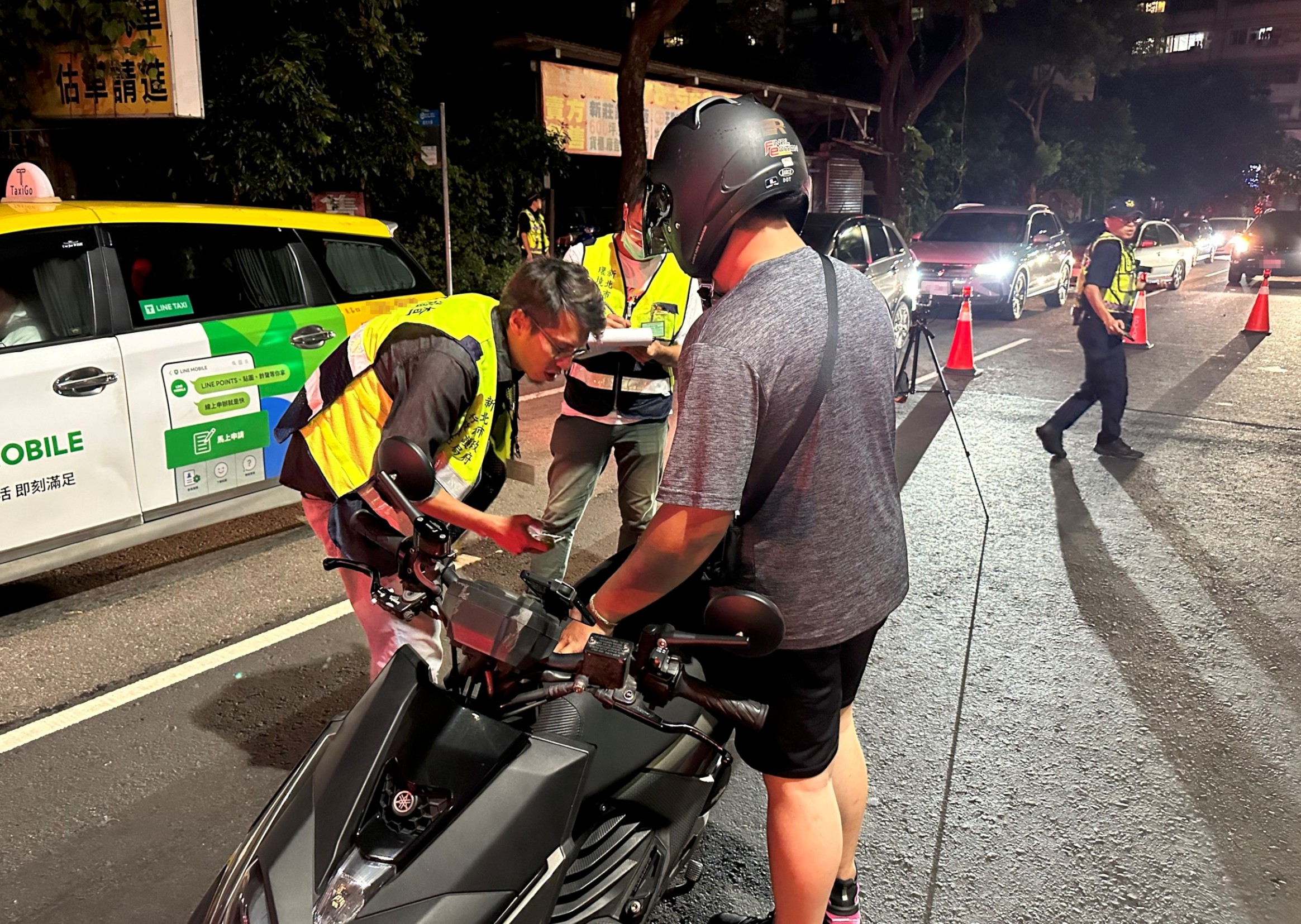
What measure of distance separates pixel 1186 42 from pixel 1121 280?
9571 centimetres

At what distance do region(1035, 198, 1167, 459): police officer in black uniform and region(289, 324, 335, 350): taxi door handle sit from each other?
5059 millimetres

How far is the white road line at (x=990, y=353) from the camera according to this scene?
10820 mm

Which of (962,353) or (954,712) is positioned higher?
(962,353)

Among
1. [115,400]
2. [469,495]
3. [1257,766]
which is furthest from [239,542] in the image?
[1257,766]

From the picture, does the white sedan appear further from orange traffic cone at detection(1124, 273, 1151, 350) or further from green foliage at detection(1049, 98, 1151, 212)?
green foliage at detection(1049, 98, 1151, 212)

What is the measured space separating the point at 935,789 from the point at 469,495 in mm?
1799

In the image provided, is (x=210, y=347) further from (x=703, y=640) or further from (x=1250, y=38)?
(x=1250, y=38)

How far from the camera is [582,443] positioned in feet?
14.0

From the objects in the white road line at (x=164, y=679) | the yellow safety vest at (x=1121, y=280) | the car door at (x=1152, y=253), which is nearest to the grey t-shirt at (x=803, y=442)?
the white road line at (x=164, y=679)

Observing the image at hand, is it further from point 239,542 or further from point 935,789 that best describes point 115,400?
point 935,789

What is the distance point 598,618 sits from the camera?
197 cm

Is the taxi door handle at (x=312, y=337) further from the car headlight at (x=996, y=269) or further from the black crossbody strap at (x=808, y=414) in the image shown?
the car headlight at (x=996, y=269)

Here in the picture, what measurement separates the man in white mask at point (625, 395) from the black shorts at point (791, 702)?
1984mm

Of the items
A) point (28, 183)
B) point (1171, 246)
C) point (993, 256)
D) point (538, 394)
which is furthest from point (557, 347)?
point (1171, 246)
